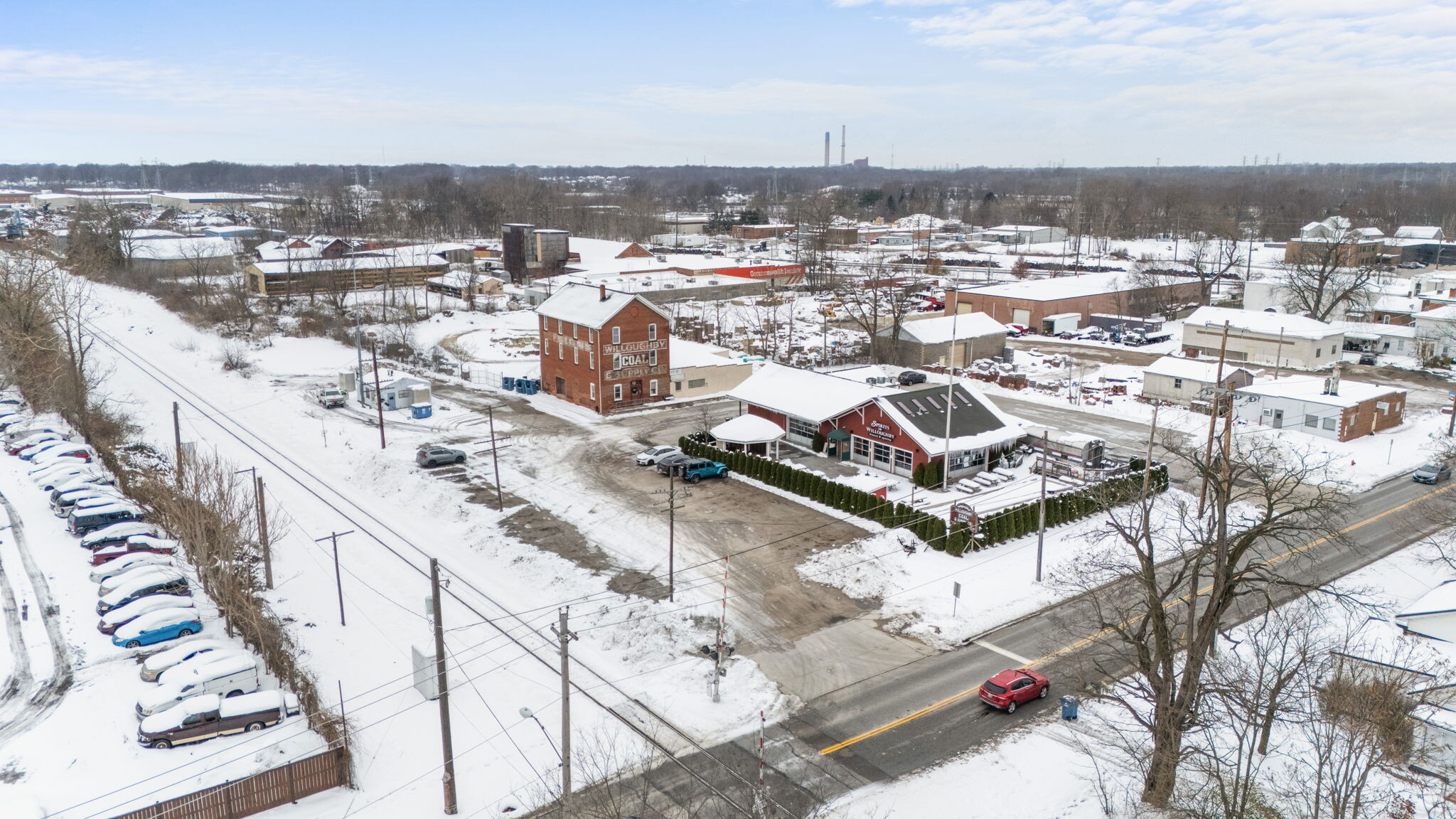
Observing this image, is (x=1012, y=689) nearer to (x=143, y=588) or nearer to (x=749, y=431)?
(x=749, y=431)

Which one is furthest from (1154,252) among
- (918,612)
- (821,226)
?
(918,612)

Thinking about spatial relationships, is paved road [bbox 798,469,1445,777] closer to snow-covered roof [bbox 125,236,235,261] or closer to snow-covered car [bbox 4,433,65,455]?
snow-covered car [bbox 4,433,65,455]

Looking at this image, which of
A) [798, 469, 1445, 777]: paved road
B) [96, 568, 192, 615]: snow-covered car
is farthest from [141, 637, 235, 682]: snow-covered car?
[798, 469, 1445, 777]: paved road

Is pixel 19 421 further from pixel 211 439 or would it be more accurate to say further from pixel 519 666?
pixel 519 666

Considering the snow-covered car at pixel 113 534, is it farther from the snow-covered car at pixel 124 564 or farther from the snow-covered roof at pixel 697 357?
the snow-covered roof at pixel 697 357

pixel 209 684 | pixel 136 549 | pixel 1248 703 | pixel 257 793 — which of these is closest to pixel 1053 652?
pixel 1248 703
